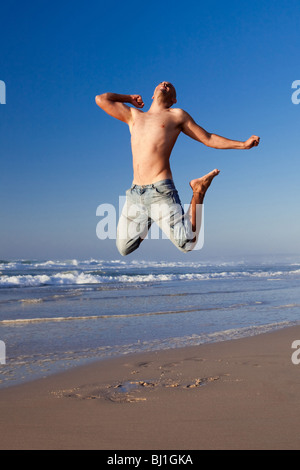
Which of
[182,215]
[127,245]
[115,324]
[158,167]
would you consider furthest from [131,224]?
[115,324]

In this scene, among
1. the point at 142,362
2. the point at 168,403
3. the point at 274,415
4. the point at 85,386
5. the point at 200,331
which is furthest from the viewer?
the point at 200,331

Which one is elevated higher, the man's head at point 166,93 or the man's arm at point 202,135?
the man's head at point 166,93

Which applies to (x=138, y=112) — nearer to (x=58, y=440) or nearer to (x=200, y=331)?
(x=58, y=440)

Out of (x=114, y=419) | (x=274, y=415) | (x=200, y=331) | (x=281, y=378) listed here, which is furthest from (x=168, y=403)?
(x=200, y=331)

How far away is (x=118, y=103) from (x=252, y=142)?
1.29m

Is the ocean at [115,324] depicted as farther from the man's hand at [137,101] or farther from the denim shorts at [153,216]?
the man's hand at [137,101]

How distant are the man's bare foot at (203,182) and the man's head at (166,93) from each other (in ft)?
2.40

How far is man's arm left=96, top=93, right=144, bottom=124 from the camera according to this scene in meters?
4.20

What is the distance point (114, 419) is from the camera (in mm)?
5117

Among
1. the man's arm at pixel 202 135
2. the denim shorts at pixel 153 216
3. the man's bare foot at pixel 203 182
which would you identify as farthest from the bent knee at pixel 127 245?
the man's arm at pixel 202 135

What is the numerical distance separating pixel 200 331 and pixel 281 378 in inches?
171

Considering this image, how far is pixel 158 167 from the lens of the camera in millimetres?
4176

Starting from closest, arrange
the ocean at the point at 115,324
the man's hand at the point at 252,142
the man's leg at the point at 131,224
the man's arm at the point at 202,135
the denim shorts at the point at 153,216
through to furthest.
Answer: the man's hand at the point at 252,142 < the man's arm at the point at 202,135 < the denim shorts at the point at 153,216 < the man's leg at the point at 131,224 < the ocean at the point at 115,324

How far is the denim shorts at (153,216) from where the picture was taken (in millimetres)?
4133
